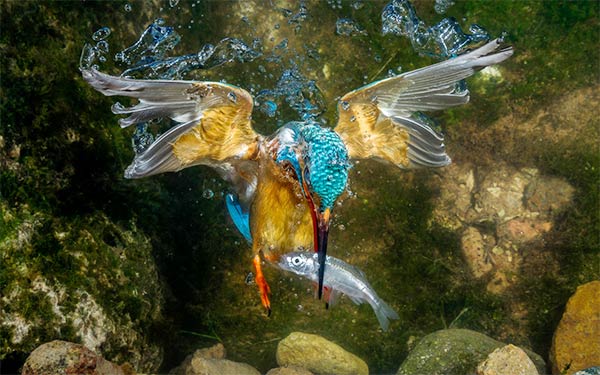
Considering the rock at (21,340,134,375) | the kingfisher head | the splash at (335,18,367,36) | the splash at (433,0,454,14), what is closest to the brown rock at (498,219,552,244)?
the splash at (433,0,454,14)

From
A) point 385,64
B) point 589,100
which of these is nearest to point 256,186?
point 385,64

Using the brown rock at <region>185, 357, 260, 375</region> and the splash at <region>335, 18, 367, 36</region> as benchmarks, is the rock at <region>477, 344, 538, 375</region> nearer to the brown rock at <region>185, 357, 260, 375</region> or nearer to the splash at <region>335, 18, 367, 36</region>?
the brown rock at <region>185, 357, 260, 375</region>

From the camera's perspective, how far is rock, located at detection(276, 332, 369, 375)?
466 centimetres

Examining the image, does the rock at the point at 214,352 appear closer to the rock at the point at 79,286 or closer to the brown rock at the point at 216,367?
the brown rock at the point at 216,367

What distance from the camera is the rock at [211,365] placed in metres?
4.30

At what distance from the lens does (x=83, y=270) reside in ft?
12.3

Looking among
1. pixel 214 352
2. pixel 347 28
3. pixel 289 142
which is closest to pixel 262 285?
pixel 289 142

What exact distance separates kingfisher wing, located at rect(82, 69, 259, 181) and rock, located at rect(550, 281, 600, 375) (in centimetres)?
315

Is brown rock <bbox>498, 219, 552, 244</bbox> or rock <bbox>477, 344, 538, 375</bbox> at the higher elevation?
rock <bbox>477, 344, 538, 375</bbox>

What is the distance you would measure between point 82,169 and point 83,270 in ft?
2.40

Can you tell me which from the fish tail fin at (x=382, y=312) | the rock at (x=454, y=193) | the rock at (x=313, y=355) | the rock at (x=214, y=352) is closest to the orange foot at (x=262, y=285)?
the fish tail fin at (x=382, y=312)

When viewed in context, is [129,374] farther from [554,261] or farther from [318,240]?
[554,261]

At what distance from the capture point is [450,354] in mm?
4480

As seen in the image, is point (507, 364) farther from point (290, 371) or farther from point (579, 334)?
point (290, 371)
